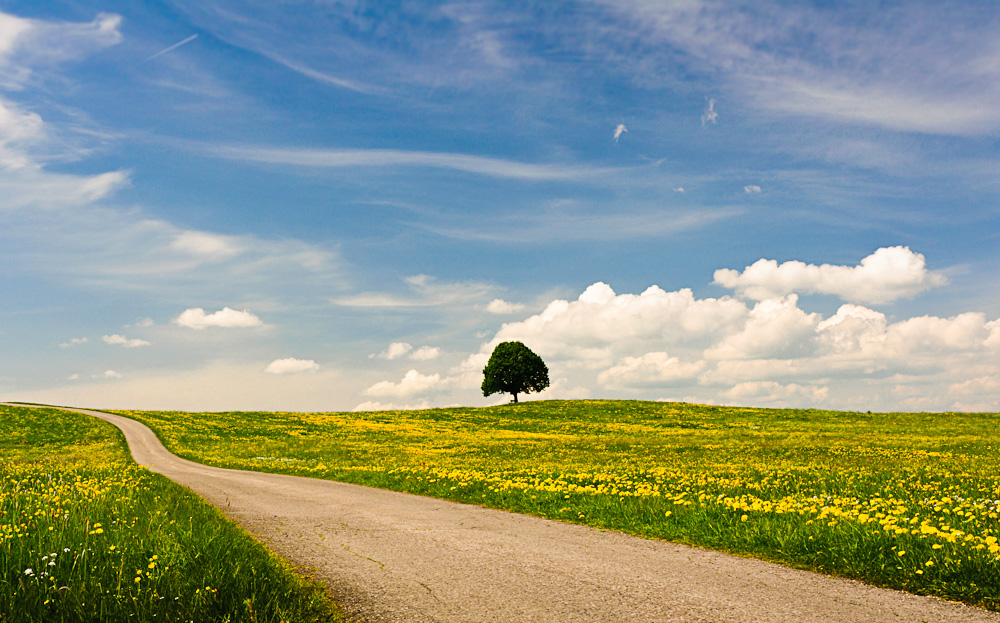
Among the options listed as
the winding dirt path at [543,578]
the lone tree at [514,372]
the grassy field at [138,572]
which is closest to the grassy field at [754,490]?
the winding dirt path at [543,578]

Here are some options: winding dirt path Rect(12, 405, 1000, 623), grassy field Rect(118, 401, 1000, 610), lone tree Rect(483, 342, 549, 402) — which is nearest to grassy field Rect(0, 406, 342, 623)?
winding dirt path Rect(12, 405, 1000, 623)

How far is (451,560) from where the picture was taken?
9266 mm

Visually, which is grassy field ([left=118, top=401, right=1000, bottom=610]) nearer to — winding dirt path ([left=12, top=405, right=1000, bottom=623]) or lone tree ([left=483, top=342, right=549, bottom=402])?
winding dirt path ([left=12, top=405, right=1000, bottom=623])

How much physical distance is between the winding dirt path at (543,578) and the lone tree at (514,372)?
8212 cm

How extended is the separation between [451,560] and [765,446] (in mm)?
36016

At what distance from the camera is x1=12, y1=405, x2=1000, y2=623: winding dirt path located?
6844 millimetres

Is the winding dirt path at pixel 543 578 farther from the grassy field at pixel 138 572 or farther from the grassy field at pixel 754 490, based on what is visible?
the grassy field at pixel 138 572

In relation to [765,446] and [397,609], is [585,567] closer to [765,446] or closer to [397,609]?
[397,609]

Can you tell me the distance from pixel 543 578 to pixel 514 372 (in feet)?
287

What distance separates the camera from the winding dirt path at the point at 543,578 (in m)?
6.84

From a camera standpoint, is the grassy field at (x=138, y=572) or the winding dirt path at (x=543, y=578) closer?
the grassy field at (x=138, y=572)

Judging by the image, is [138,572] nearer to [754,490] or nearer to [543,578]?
[543,578]

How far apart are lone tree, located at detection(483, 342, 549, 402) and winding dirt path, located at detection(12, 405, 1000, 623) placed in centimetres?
8212

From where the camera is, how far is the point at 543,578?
8.20 metres
